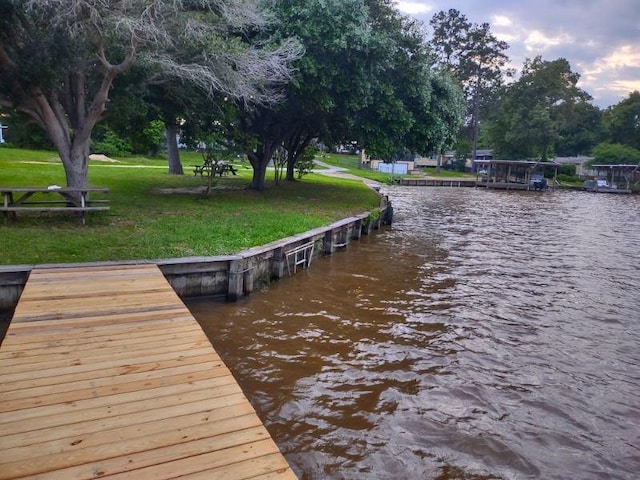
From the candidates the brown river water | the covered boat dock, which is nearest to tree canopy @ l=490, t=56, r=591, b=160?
the covered boat dock

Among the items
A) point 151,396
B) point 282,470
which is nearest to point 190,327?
point 151,396

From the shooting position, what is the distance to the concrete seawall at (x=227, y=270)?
266 inches

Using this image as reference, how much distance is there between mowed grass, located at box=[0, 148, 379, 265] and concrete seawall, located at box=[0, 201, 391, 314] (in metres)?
0.43

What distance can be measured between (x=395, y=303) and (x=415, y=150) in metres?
12.8

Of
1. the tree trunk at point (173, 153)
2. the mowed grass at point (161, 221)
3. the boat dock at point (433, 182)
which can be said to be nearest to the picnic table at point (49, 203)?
the mowed grass at point (161, 221)

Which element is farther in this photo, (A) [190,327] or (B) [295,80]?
(B) [295,80]

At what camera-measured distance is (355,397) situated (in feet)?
17.8

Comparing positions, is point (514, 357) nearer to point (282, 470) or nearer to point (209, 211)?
point (282, 470)

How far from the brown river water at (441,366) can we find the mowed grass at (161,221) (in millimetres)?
1414

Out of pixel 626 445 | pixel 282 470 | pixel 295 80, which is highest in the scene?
pixel 295 80

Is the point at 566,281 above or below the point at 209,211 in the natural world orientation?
below

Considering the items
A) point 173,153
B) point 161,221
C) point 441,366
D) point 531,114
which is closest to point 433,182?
point 531,114

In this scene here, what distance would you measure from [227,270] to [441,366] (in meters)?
3.81

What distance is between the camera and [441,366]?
6359mm
